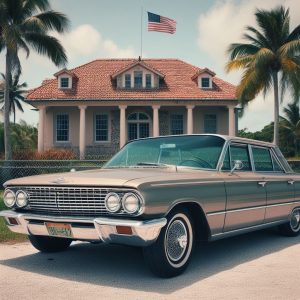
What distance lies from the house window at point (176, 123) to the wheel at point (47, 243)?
83.0 feet

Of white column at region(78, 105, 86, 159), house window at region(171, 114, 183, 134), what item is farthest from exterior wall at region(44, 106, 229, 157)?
white column at region(78, 105, 86, 159)

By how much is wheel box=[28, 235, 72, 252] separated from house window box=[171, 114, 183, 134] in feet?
83.0

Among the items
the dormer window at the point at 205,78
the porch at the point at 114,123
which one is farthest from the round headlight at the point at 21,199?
the dormer window at the point at 205,78

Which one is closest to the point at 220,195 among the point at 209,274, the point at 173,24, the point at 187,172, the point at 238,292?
the point at 187,172

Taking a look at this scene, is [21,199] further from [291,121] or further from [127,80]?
[291,121]

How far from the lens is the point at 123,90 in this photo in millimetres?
29656

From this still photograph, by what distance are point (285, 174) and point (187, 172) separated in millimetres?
2636

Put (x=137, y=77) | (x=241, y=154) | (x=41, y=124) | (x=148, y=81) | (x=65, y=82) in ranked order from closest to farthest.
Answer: (x=241, y=154) → (x=41, y=124) → (x=65, y=82) → (x=148, y=81) → (x=137, y=77)

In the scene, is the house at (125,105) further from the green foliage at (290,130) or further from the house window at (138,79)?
the green foliage at (290,130)

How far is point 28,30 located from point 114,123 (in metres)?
9.79

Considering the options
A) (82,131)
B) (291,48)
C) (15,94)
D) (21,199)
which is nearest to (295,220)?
(21,199)

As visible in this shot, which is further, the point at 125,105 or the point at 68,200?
the point at 125,105

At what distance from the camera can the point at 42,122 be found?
2903 centimetres

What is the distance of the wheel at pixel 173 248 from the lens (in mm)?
4516
